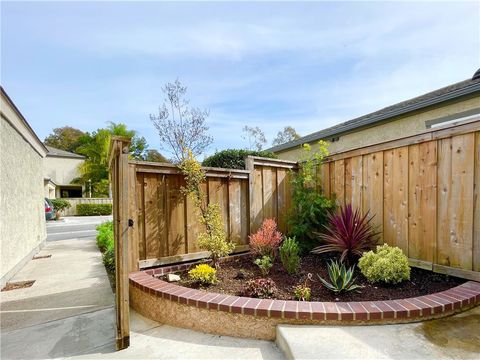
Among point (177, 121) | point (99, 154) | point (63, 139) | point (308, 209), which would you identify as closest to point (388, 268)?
point (308, 209)

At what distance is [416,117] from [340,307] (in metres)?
5.51

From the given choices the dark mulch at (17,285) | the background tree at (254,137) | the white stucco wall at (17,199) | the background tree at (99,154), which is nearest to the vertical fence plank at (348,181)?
the dark mulch at (17,285)

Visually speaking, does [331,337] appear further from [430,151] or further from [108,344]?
[430,151]

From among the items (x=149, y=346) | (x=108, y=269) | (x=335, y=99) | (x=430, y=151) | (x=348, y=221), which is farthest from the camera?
(x=335, y=99)

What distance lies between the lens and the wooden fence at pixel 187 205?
367 centimetres

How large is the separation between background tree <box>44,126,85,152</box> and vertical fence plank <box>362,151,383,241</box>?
4062 centimetres

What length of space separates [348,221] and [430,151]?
1427 mm

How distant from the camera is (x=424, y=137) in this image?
3.38 meters

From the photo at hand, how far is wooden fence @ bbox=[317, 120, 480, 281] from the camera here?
9.70 ft

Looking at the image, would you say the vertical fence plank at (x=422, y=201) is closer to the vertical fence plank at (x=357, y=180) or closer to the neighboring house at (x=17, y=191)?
the vertical fence plank at (x=357, y=180)

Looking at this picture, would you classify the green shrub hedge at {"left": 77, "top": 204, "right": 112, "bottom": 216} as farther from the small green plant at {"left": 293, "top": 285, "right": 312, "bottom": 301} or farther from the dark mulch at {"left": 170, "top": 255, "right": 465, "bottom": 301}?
the small green plant at {"left": 293, "top": 285, "right": 312, "bottom": 301}

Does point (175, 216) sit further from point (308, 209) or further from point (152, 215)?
point (308, 209)

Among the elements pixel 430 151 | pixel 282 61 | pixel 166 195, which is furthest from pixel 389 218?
pixel 282 61

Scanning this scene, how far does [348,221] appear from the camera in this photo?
381 cm
